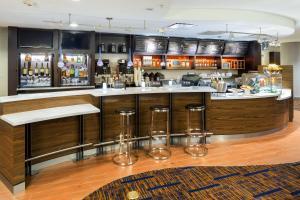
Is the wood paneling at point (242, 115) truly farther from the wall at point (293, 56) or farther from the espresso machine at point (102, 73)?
the wall at point (293, 56)

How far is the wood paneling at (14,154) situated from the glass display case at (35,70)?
11.7 ft

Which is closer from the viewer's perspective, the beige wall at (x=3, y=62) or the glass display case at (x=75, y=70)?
the beige wall at (x=3, y=62)

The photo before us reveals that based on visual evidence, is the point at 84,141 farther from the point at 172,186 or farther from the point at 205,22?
the point at 205,22

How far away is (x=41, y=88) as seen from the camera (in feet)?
21.8

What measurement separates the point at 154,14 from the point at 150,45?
301cm

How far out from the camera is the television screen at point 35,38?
257 inches

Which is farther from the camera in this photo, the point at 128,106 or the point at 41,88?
the point at 41,88

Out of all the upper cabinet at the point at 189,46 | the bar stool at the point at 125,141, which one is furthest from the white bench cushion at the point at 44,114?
the upper cabinet at the point at 189,46

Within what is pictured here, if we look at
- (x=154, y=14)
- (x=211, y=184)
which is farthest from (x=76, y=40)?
(x=211, y=184)

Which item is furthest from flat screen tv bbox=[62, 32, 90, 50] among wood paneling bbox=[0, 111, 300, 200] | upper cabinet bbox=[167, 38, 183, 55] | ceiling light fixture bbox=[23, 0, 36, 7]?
wood paneling bbox=[0, 111, 300, 200]

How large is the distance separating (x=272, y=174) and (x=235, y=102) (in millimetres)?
2005

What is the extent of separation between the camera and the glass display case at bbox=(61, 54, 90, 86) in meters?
7.01

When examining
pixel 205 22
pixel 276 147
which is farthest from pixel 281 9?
pixel 276 147

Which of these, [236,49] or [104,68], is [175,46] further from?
[236,49]
